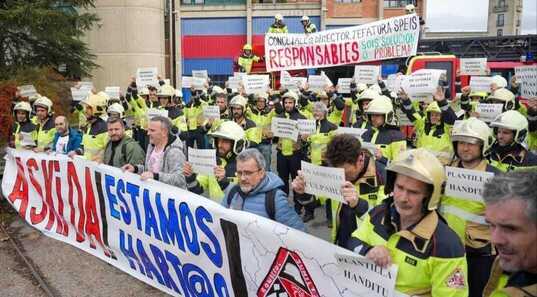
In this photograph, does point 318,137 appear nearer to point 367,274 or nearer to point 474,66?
point 474,66

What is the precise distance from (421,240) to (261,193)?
5.11ft

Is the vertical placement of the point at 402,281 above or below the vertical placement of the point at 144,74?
below

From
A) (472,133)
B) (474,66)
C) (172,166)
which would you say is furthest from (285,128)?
(474,66)

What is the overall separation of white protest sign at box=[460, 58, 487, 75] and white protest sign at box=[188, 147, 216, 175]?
24.7ft

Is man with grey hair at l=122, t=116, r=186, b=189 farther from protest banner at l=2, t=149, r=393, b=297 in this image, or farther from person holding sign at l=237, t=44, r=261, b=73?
person holding sign at l=237, t=44, r=261, b=73

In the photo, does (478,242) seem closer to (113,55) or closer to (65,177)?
(65,177)

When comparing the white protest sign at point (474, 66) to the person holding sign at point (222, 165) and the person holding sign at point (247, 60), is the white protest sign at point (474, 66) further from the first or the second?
the person holding sign at point (222, 165)

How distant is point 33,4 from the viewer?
562 inches

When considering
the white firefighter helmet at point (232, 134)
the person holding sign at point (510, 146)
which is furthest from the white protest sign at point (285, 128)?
the person holding sign at point (510, 146)

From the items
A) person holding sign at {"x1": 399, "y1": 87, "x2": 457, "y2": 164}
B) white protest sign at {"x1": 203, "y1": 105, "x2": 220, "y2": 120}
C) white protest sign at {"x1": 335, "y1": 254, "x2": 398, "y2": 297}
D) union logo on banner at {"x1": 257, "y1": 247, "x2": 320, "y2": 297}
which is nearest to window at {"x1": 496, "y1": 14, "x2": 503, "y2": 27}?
white protest sign at {"x1": 203, "y1": 105, "x2": 220, "y2": 120}

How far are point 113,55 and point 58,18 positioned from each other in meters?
16.3

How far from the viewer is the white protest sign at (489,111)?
776 cm

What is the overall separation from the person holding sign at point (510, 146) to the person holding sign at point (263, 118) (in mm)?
4181

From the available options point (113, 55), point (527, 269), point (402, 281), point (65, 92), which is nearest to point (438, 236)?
point (402, 281)
